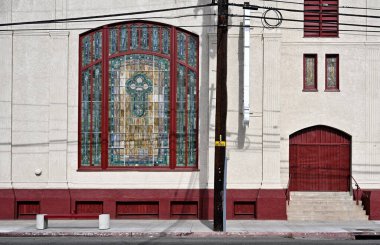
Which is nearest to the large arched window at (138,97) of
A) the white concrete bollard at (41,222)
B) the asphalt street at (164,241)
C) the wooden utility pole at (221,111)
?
the wooden utility pole at (221,111)

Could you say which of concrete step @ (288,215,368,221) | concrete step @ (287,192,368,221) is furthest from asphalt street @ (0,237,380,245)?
concrete step @ (287,192,368,221)

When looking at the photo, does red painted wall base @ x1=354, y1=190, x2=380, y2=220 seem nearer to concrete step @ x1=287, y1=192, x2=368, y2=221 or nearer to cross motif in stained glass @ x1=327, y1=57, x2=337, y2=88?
concrete step @ x1=287, y1=192, x2=368, y2=221

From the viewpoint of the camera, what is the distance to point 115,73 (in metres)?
24.5

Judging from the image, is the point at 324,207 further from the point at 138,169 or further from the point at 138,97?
the point at 138,97

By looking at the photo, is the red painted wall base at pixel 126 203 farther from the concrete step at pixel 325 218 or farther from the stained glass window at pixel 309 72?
the stained glass window at pixel 309 72

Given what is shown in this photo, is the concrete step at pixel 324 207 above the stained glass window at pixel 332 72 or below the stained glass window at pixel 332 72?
below

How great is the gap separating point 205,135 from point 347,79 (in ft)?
18.5

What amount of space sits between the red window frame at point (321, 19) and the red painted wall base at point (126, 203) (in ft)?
20.8

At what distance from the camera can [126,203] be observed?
79.5ft

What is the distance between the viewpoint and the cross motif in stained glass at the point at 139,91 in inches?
965

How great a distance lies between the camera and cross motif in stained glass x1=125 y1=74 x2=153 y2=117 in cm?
2450

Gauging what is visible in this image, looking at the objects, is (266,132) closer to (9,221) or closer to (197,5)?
(197,5)

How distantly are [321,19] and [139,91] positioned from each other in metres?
7.13

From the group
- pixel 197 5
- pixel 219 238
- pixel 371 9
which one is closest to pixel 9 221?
pixel 219 238
